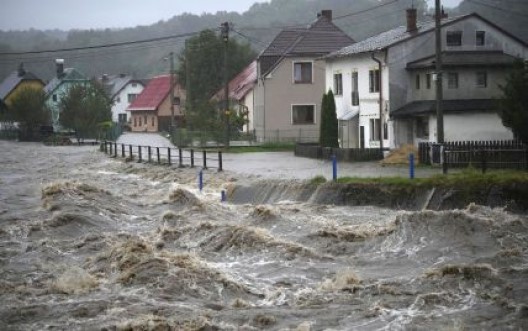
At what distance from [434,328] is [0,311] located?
25.3 feet

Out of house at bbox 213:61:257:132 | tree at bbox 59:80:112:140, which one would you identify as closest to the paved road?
house at bbox 213:61:257:132

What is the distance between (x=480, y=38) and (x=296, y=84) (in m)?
20.0

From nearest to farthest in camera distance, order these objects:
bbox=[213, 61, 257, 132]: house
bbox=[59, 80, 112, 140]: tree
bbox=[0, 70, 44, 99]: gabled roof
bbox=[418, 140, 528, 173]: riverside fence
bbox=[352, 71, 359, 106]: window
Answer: bbox=[418, 140, 528, 173]: riverside fence → bbox=[352, 71, 359, 106]: window → bbox=[213, 61, 257, 132]: house → bbox=[59, 80, 112, 140]: tree → bbox=[0, 70, 44, 99]: gabled roof

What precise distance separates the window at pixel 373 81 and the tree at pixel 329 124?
248 centimetres

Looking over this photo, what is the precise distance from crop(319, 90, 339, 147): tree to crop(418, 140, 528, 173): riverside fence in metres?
12.2

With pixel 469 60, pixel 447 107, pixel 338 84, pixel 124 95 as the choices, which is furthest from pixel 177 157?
pixel 124 95

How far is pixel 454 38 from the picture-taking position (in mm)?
44312

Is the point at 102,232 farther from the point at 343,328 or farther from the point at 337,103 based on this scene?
the point at 337,103

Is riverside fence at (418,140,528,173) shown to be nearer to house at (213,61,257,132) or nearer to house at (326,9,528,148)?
house at (326,9,528,148)

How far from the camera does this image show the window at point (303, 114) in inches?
2479

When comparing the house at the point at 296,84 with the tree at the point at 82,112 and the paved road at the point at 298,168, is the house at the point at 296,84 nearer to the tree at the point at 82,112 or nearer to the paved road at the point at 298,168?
the paved road at the point at 298,168

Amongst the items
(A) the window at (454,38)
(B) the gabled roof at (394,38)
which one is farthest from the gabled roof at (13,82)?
(A) the window at (454,38)

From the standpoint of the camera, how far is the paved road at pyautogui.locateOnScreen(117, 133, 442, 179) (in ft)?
104

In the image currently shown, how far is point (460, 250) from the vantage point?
19.0 m
